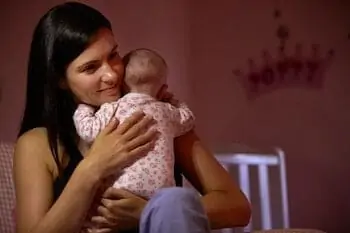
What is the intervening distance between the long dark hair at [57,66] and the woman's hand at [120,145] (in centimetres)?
15

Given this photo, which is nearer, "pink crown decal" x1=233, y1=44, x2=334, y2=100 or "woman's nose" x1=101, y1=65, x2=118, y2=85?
"woman's nose" x1=101, y1=65, x2=118, y2=85

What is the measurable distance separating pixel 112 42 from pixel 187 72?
1.27m

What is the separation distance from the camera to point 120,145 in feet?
3.92

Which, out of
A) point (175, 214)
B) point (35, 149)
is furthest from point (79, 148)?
point (175, 214)

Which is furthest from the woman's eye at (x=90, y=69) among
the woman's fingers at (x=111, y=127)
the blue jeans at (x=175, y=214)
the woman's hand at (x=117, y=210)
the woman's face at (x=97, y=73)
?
the blue jeans at (x=175, y=214)

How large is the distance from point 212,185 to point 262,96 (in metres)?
1.36

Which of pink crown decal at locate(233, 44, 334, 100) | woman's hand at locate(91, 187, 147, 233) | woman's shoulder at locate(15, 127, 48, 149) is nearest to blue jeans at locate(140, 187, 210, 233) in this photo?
woman's hand at locate(91, 187, 147, 233)

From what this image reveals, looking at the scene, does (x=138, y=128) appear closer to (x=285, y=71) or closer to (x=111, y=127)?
(x=111, y=127)

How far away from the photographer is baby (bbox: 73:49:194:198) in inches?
46.1

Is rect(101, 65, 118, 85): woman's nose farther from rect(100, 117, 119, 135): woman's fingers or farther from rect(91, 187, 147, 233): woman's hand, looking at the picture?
rect(91, 187, 147, 233): woman's hand

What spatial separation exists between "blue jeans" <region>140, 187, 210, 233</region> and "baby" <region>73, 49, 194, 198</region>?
0.17 meters

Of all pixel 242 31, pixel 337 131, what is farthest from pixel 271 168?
pixel 242 31

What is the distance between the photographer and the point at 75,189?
1156mm

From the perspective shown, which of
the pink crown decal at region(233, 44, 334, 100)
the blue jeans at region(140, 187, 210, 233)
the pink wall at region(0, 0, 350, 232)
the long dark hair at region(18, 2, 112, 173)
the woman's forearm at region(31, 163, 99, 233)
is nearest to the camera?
the blue jeans at region(140, 187, 210, 233)
